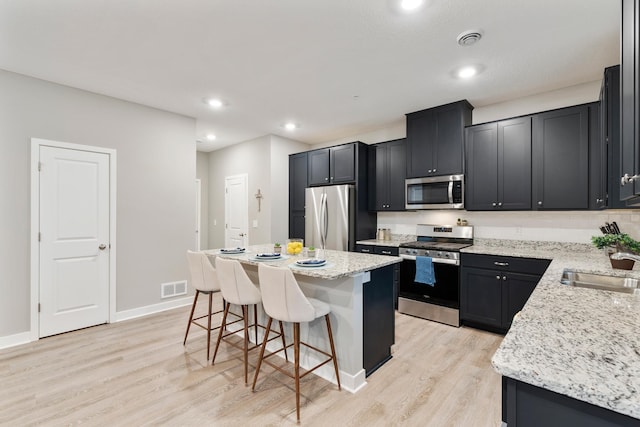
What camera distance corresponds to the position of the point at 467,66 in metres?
2.87

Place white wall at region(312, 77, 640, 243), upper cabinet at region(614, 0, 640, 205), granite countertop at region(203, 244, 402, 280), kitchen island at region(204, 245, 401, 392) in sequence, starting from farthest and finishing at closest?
1. white wall at region(312, 77, 640, 243)
2. kitchen island at region(204, 245, 401, 392)
3. granite countertop at region(203, 244, 402, 280)
4. upper cabinet at region(614, 0, 640, 205)

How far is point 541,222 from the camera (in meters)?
3.47

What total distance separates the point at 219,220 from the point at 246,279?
173 inches

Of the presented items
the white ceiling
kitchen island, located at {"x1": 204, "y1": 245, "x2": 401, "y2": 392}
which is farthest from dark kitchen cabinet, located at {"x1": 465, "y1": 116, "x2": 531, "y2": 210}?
kitchen island, located at {"x1": 204, "y1": 245, "x2": 401, "y2": 392}

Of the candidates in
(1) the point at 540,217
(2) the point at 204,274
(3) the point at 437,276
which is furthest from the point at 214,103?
(1) the point at 540,217

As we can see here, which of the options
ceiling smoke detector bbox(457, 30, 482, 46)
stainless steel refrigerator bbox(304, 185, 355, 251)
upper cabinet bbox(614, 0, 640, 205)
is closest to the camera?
upper cabinet bbox(614, 0, 640, 205)

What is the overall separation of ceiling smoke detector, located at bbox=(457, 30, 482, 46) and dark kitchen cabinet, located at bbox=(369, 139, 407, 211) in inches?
75.4

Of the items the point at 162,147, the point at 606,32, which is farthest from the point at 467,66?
the point at 162,147

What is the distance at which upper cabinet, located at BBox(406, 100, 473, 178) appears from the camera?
3.74 m

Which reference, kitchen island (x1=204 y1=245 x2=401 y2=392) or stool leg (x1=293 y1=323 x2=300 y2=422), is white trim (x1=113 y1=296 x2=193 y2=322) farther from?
stool leg (x1=293 y1=323 x2=300 y2=422)

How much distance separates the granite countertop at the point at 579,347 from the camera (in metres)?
0.68

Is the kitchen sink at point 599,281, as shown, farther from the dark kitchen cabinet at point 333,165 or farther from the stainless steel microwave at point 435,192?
the dark kitchen cabinet at point 333,165

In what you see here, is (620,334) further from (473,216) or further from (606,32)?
(473,216)

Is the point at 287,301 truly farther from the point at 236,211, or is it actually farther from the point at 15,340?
the point at 236,211
